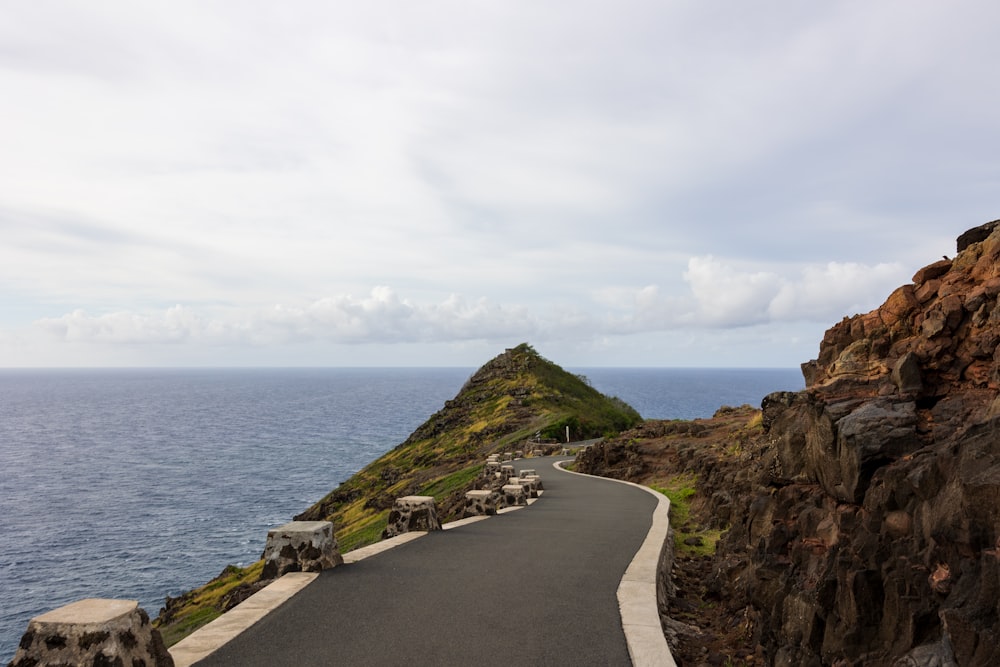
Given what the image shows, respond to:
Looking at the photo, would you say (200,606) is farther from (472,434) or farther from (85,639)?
(472,434)

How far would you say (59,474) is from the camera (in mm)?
71750

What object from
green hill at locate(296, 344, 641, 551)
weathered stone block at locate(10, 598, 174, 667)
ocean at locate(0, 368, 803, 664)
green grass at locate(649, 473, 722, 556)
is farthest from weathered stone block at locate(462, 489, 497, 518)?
ocean at locate(0, 368, 803, 664)

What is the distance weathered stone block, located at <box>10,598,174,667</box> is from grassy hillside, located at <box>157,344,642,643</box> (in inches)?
402

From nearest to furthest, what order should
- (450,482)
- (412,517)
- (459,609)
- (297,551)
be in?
(459,609) → (297,551) → (412,517) → (450,482)

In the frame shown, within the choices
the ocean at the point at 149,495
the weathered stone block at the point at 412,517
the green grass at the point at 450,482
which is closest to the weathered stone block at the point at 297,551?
the weathered stone block at the point at 412,517

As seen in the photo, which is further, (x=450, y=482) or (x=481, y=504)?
(x=450, y=482)

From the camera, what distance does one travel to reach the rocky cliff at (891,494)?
15.0 ft

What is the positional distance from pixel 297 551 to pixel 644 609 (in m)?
4.95

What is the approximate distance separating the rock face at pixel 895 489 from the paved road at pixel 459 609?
201 cm

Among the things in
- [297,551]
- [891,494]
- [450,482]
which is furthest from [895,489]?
[450,482]

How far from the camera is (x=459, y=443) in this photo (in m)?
52.3

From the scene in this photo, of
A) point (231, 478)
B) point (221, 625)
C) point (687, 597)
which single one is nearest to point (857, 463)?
point (687, 597)

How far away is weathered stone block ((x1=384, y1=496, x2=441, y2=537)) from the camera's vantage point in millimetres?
12711

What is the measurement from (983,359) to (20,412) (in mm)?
220366
